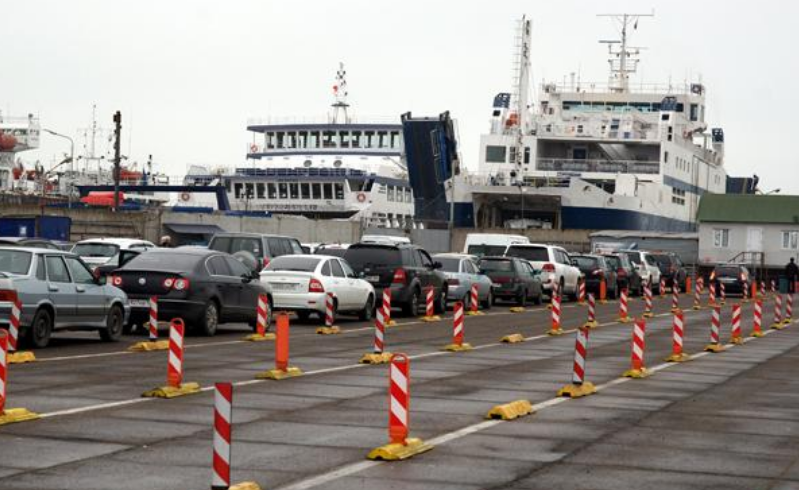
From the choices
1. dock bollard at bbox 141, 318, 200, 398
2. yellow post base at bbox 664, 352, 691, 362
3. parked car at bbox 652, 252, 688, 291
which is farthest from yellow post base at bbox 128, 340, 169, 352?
parked car at bbox 652, 252, 688, 291

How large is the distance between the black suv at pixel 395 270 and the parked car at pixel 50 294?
1085cm

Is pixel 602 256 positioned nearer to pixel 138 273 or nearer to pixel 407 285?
pixel 407 285

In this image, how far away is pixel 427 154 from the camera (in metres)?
77.8

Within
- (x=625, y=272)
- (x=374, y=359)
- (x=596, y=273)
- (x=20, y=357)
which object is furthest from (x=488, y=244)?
(x=20, y=357)

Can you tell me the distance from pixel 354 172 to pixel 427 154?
11456mm

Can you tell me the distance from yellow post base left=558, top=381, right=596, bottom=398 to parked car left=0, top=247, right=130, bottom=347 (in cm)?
751

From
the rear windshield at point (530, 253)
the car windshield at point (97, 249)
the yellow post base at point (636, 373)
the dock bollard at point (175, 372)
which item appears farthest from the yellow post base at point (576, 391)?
the rear windshield at point (530, 253)

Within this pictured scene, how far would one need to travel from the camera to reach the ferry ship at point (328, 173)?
8912 cm

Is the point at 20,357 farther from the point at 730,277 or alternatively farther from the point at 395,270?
the point at 730,277

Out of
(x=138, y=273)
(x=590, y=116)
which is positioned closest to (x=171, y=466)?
(x=138, y=273)

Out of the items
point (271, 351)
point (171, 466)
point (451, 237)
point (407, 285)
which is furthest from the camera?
point (451, 237)

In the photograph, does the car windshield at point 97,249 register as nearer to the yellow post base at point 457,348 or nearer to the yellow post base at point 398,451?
the yellow post base at point 457,348

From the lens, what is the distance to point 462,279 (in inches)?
1489

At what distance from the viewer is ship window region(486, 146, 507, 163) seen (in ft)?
292
